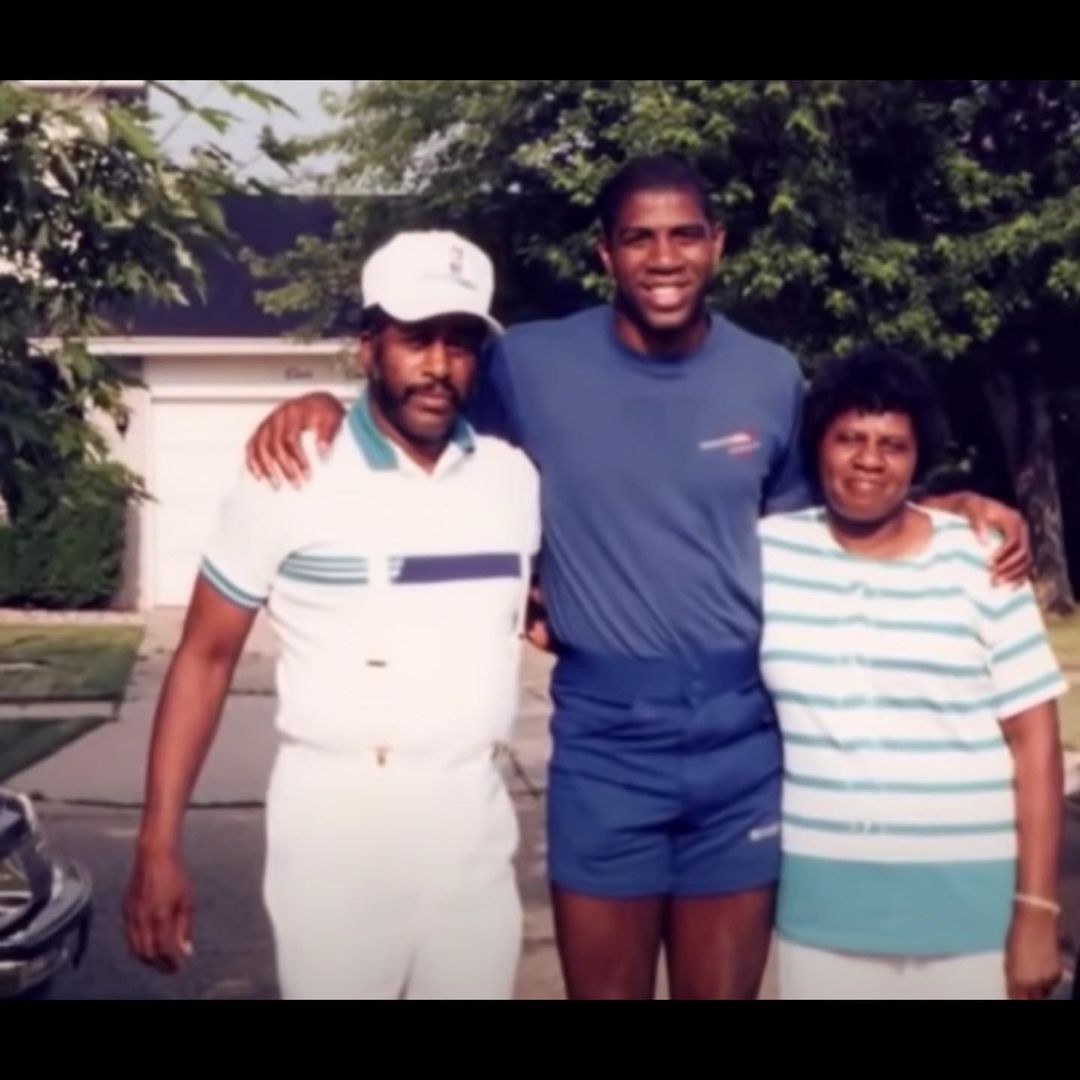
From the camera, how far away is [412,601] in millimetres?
3240

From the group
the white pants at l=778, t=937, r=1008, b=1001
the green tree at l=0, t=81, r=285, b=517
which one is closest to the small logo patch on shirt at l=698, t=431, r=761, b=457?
the white pants at l=778, t=937, r=1008, b=1001

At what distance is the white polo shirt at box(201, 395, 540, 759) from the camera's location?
324 centimetres

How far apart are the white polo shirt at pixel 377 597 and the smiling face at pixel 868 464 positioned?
0.53 meters

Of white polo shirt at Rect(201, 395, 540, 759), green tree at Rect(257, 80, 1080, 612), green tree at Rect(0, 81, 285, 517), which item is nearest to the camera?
white polo shirt at Rect(201, 395, 540, 759)

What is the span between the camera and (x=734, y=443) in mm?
3529

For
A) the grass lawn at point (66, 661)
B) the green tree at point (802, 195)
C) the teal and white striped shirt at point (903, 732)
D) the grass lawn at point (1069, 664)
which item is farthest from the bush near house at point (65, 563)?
the teal and white striped shirt at point (903, 732)

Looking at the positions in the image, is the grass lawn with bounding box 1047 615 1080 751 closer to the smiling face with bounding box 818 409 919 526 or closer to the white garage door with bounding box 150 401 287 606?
the smiling face with bounding box 818 409 919 526

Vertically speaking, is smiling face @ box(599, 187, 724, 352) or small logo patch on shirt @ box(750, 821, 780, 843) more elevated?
smiling face @ box(599, 187, 724, 352)

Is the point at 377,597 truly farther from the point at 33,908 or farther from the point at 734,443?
the point at 33,908

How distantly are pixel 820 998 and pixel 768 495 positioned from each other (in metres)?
0.80

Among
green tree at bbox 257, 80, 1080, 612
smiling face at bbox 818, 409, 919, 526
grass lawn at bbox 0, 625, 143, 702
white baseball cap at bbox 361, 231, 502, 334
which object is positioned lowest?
grass lawn at bbox 0, 625, 143, 702

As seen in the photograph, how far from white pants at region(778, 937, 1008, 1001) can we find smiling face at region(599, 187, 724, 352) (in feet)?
3.31

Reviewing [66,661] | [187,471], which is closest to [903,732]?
[66,661]
